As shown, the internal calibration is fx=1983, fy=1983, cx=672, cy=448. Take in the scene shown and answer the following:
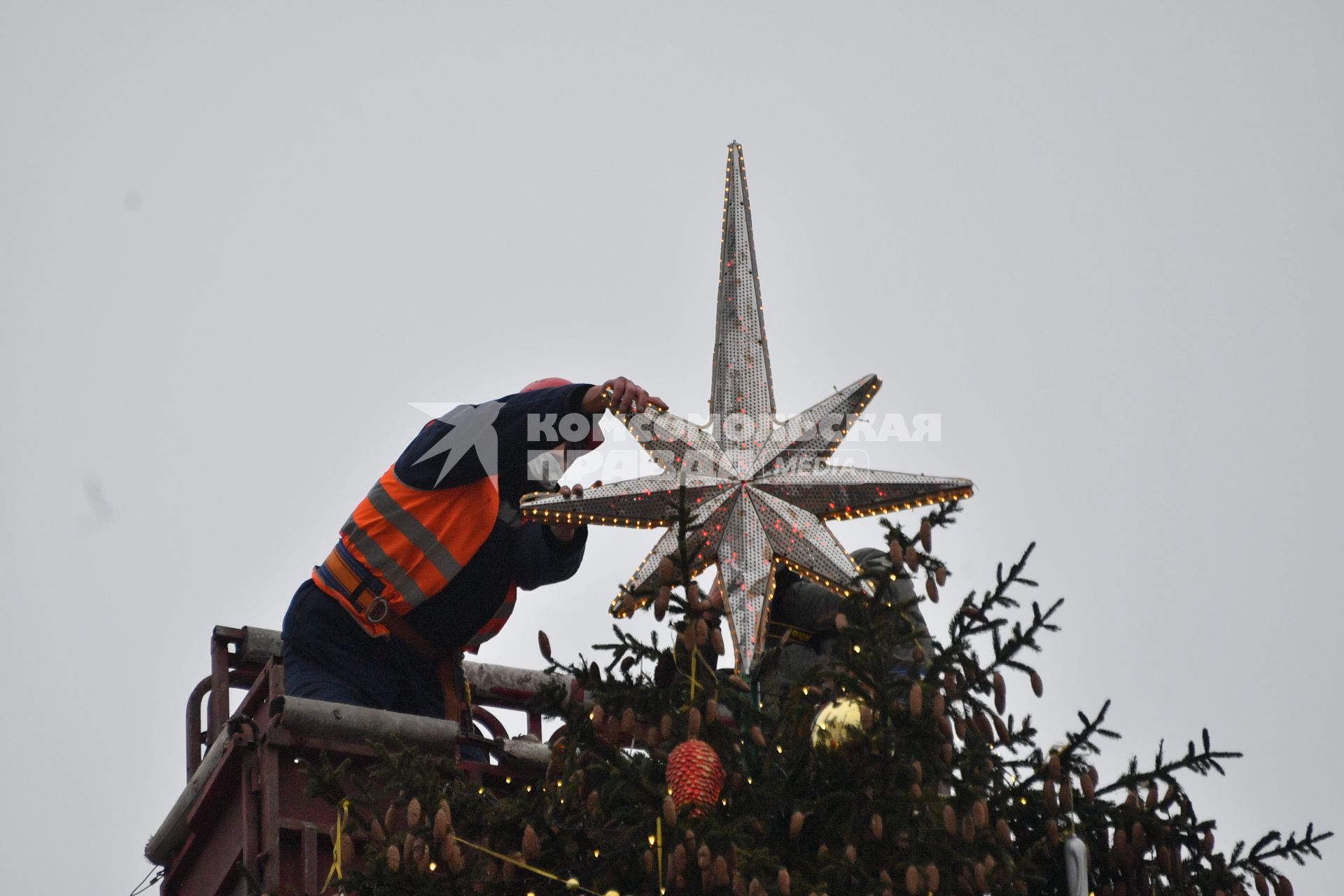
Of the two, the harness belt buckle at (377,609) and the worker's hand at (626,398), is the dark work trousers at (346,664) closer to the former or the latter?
the harness belt buckle at (377,609)

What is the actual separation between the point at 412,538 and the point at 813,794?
135 inches

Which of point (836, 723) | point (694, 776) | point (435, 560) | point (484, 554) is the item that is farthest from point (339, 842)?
point (484, 554)

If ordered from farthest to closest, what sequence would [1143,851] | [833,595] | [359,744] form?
[833,595] < [359,744] < [1143,851]

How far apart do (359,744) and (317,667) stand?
1.15m

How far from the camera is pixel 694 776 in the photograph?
23.3 ft

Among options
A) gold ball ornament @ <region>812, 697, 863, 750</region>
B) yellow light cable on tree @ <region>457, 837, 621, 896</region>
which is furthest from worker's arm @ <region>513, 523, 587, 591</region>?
yellow light cable on tree @ <region>457, 837, 621, 896</region>

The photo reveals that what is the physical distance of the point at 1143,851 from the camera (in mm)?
7809

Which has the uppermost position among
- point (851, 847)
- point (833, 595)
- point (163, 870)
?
point (833, 595)

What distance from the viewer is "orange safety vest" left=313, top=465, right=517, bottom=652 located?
1015 centimetres

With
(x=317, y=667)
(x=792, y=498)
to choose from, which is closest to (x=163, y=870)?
(x=317, y=667)

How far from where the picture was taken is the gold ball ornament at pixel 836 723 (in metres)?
7.47

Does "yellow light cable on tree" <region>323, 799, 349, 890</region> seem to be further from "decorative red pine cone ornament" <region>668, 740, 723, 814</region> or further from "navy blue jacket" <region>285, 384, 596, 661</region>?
"navy blue jacket" <region>285, 384, 596, 661</region>

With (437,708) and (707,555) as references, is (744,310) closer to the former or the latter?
(707,555)

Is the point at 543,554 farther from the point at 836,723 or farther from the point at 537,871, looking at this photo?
the point at 537,871
